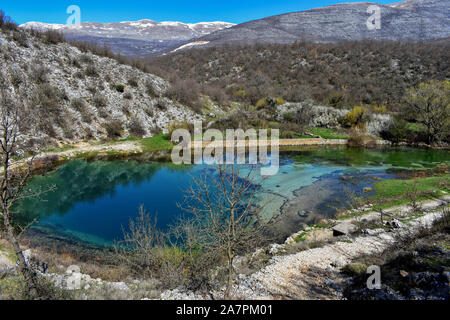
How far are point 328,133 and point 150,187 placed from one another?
22.5 meters

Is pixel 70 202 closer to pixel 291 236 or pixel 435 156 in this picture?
pixel 291 236

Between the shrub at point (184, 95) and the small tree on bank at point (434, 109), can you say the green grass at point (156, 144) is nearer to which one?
the shrub at point (184, 95)

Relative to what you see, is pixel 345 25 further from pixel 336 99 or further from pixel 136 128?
pixel 136 128

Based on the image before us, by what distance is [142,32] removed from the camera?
94688mm

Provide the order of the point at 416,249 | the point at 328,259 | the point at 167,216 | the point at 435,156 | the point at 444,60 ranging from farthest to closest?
the point at 444,60 → the point at 435,156 → the point at 167,216 → the point at 328,259 → the point at 416,249

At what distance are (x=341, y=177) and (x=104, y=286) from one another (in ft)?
46.8

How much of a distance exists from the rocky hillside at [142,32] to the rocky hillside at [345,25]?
64.7 feet

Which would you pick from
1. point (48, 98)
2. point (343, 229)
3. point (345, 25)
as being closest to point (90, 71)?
point (48, 98)

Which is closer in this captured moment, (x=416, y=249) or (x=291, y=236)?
(x=416, y=249)

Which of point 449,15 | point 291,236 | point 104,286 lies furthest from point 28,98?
point 449,15

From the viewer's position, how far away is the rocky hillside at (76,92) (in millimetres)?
19891

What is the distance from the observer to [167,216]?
31.9 feet

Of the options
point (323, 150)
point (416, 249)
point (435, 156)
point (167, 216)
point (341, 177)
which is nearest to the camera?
point (416, 249)

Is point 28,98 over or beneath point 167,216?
over
